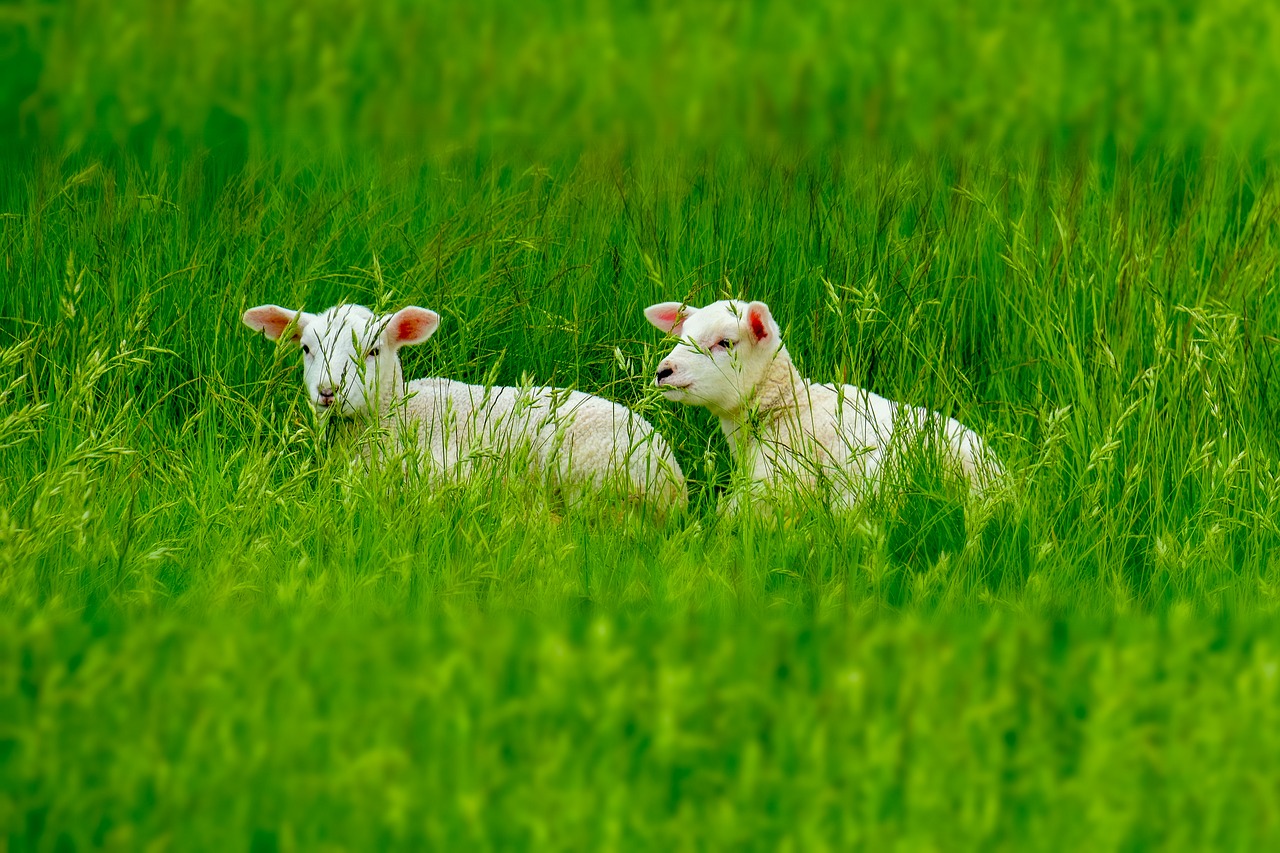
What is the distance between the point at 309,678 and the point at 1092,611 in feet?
6.38

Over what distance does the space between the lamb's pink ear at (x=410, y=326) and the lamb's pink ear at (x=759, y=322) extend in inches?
43.6

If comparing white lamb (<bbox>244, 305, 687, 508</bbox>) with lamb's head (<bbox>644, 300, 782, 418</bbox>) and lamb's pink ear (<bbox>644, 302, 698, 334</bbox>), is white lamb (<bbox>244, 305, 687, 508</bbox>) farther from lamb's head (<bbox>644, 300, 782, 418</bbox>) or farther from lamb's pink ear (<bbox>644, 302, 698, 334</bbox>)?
lamb's pink ear (<bbox>644, 302, 698, 334</bbox>)

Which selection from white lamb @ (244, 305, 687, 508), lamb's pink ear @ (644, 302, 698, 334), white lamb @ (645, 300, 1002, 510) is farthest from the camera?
lamb's pink ear @ (644, 302, 698, 334)

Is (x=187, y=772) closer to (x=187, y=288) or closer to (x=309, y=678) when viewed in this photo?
(x=309, y=678)

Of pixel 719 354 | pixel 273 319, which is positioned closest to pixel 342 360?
pixel 273 319

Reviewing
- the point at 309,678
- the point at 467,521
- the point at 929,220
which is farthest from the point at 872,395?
the point at 309,678

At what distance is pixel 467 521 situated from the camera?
4.35 metres

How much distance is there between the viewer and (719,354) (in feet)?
17.1

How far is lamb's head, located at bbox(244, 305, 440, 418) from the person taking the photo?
5164mm

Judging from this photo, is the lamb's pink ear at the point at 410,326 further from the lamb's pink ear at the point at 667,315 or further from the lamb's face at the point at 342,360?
the lamb's pink ear at the point at 667,315

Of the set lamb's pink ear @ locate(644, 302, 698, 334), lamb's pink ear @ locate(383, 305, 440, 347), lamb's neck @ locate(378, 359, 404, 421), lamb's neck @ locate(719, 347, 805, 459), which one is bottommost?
lamb's neck @ locate(378, 359, 404, 421)

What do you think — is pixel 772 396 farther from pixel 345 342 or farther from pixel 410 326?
pixel 345 342

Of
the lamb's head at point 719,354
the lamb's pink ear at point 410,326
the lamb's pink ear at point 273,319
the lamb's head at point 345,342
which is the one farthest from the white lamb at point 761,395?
the lamb's pink ear at point 273,319

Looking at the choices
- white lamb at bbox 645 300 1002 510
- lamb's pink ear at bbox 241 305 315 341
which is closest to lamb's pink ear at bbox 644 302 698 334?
white lamb at bbox 645 300 1002 510
